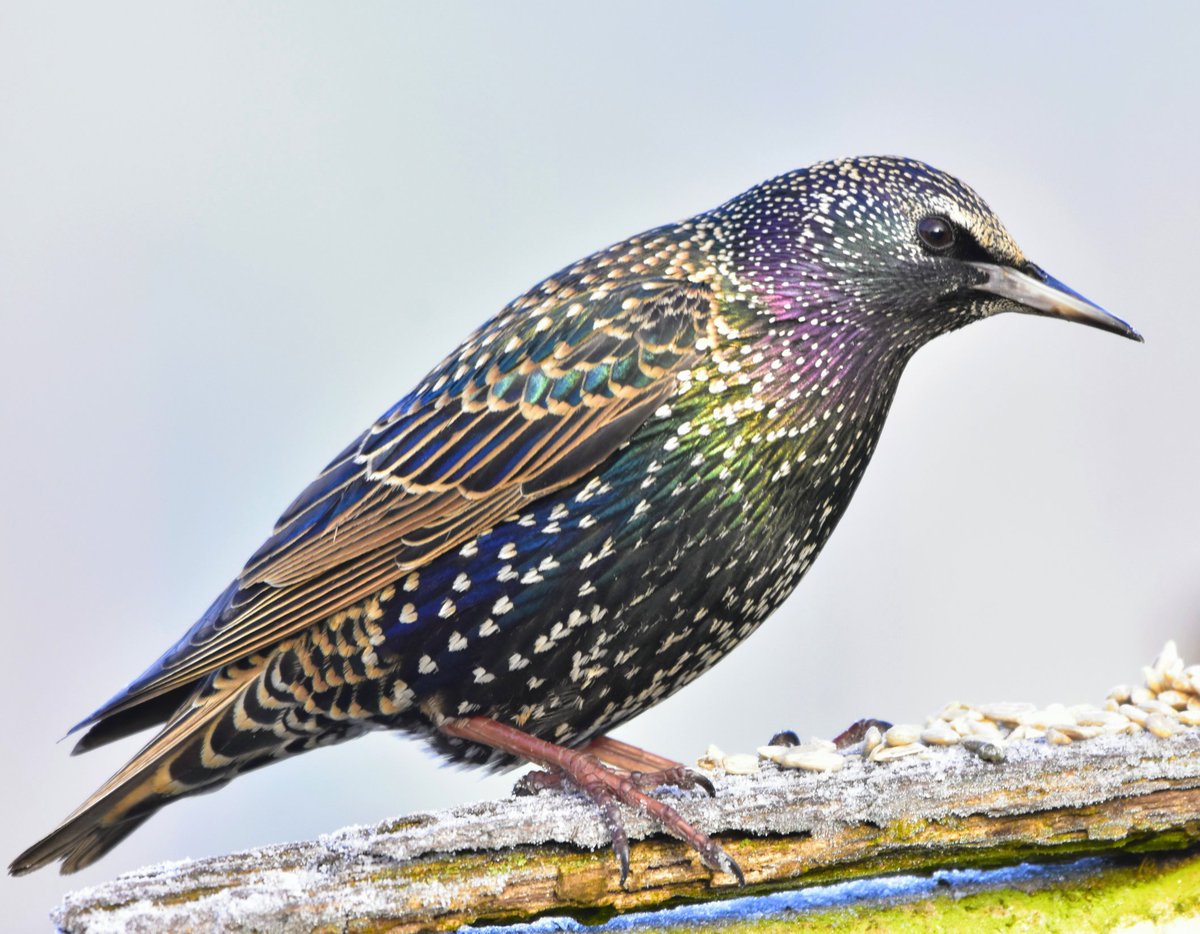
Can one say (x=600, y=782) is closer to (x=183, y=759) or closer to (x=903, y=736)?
(x=903, y=736)

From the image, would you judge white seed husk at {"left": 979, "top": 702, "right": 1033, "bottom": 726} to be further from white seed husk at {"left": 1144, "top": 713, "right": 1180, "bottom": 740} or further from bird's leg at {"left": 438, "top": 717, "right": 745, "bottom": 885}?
bird's leg at {"left": 438, "top": 717, "right": 745, "bottom": 885}

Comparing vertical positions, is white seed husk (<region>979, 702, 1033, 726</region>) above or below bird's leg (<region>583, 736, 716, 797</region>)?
below

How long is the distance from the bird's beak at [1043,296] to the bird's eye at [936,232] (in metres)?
0.08

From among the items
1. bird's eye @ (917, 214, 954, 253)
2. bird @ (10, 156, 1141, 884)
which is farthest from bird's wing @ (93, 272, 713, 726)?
bird's eye @ (917, 214, 954, 253)

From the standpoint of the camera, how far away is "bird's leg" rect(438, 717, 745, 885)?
8.29 feet

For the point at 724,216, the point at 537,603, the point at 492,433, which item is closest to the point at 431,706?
the point at 537,603

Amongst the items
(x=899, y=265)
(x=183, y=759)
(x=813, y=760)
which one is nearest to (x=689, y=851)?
(x=813, y=760)

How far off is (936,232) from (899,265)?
11 cm

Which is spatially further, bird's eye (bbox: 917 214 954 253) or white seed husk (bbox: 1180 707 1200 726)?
bird's eye (bbox: 917 214 954 253)

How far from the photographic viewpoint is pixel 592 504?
2.93 meters

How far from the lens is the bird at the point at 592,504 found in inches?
116

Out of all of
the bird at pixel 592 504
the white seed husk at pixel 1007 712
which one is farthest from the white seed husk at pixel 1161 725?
the bird at pixel 592 504

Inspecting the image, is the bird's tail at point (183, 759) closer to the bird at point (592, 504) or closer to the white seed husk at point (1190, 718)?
the bird at point (592, 504)

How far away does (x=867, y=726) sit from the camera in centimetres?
323
